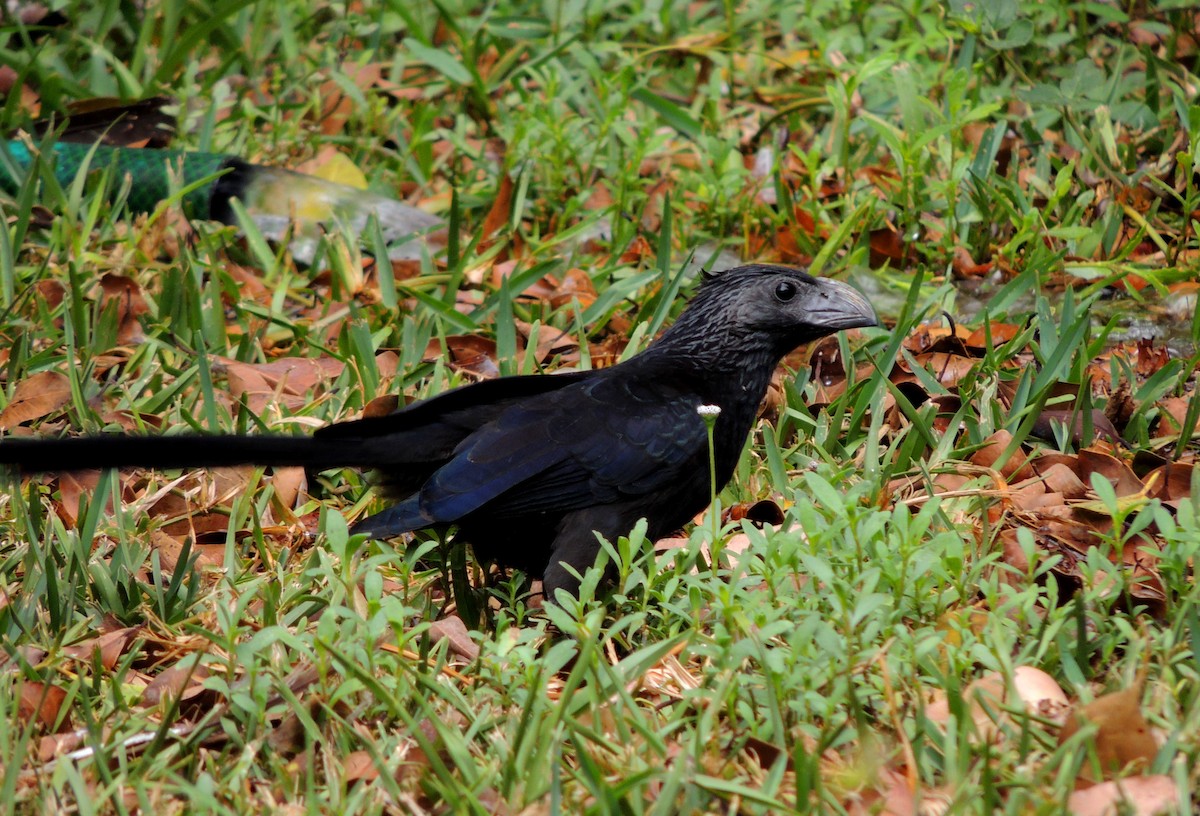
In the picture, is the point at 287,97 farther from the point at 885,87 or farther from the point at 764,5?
the point at 885,87

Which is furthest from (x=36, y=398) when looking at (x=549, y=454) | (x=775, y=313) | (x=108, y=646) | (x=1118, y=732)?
(x=1118, y=732)

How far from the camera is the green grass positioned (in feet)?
8.36

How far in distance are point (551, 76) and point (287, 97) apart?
55.1 inches

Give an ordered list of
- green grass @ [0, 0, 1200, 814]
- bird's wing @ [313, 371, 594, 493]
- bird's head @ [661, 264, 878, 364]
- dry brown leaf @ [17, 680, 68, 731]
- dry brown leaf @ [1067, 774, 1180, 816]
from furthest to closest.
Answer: bird's head @ [661, 264, 878, 364], bird's wing @ [313, 371, 594, 493], dry brown leaf @ [17, 680, 68, 731], green grass @ [0, 0, 1200, 814], dry brown leaf @ [1067, 774, 1180, 816]

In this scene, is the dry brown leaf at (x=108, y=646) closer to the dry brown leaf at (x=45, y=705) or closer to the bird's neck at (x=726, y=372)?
the dry brown leaf at (x=45, y=705)

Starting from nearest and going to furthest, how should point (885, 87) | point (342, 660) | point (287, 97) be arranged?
point (342, 660) < point (885, 87) < point (287, 97)

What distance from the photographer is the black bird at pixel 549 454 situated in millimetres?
3191

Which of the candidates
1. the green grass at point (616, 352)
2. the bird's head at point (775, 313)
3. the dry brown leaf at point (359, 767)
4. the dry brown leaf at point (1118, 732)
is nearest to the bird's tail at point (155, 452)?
the green grass at point (616, 352)

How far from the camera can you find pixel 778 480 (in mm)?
3750

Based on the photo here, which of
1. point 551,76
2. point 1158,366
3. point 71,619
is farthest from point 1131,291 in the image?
point 71,619

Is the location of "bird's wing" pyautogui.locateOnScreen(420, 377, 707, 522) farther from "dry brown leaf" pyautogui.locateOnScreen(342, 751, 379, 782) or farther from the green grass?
"dry brown leaf" pyautogui.locateOnScreen(342, 751, 379, 782)

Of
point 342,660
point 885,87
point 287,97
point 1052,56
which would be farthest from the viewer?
point 287,97

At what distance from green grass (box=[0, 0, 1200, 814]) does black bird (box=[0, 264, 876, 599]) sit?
165mm

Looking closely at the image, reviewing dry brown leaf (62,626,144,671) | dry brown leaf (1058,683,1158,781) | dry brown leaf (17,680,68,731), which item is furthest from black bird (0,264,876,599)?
dry brown leaf (1058,683,1158,781)
